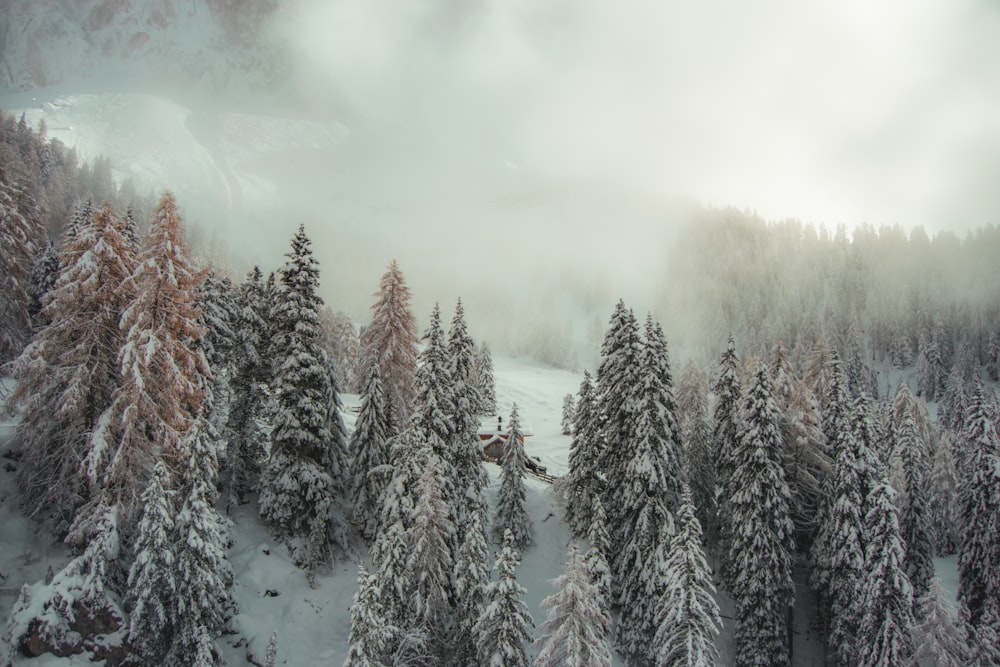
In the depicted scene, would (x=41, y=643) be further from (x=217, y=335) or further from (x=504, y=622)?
(x=504, y=622)

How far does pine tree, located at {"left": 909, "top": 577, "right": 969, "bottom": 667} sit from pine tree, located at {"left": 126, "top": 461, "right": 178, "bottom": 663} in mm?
34036

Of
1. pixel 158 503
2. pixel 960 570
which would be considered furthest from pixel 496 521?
pixel 960 570

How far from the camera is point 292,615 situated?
26469 millimetres

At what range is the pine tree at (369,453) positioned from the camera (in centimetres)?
3034

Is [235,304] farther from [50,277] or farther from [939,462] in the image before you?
[939,462]

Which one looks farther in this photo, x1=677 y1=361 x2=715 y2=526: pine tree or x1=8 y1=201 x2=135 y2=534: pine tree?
x1=677 y1=361 x2=715 y2=526: pine tree

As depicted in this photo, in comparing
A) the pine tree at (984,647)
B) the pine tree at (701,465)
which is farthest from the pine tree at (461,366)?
the pine tree at (984,647)

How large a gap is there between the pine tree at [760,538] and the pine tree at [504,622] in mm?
16070

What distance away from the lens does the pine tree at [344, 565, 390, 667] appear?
19.2 meters

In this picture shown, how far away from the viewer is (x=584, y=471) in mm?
35344

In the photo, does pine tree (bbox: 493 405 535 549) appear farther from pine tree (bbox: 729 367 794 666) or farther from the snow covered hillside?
pine tree (bbox: 729 367 794 666)

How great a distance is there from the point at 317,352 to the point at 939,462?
58395 millimetres

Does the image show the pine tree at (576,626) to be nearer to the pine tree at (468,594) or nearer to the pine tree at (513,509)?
the pine tree at (468,594)

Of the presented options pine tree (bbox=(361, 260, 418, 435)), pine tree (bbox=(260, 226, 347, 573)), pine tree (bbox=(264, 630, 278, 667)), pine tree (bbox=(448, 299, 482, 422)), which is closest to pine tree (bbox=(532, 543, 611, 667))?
pine tree (bbox=(264, 630, 278, 667))
